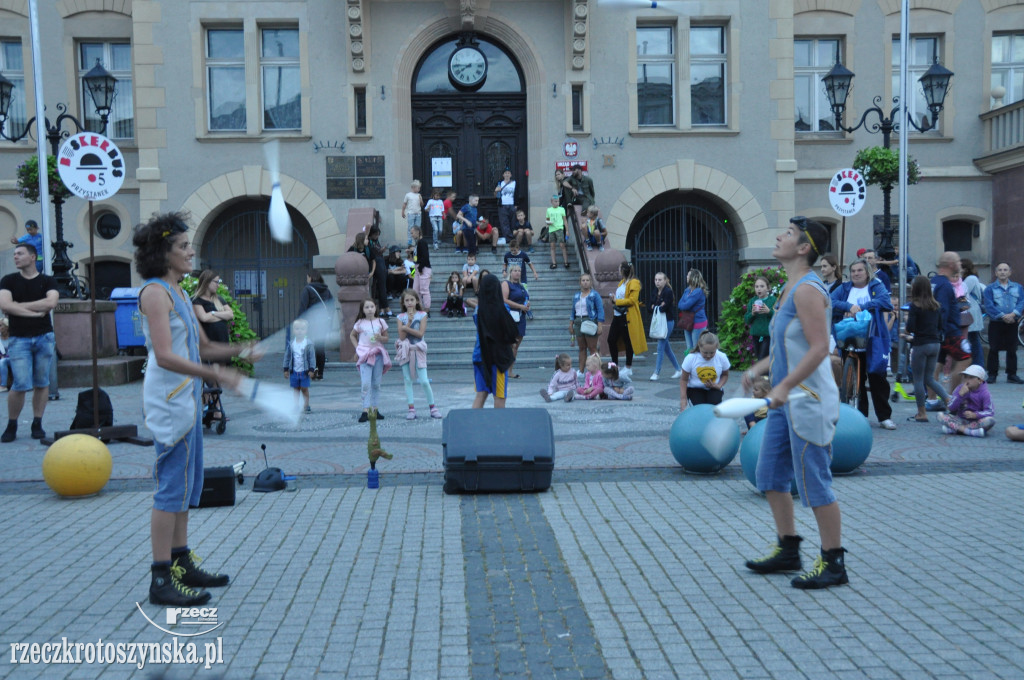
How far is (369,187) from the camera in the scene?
2455 centimetres

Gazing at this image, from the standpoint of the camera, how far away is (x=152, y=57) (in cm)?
2408

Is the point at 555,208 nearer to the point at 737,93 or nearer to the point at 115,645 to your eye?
the point at 737,93

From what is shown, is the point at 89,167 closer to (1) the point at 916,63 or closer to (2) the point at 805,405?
(2) the point at 805,405

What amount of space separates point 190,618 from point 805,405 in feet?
11.2

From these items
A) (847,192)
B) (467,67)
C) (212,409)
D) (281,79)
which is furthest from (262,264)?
(847,192)

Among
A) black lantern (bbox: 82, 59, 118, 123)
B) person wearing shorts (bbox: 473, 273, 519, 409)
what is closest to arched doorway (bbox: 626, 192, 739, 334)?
black lantern (bbox: 82, 59, 118, 123)

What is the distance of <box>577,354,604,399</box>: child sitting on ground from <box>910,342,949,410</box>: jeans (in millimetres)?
4537

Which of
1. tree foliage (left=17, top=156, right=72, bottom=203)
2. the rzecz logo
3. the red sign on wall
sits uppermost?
the red sign on wall

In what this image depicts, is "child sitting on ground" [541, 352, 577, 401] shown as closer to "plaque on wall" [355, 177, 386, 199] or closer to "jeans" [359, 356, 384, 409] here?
"jeans" [359, 356, 384, 409]

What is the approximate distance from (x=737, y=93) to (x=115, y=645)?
22645mm

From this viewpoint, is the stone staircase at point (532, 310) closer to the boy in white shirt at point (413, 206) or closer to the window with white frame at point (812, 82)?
the boy in white shirt at point (413, 206)

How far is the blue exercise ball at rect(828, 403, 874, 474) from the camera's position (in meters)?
8.59

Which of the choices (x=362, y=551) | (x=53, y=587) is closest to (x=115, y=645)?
(x=53, y=587)

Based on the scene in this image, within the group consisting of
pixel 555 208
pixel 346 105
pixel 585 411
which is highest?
pixel 346 105
